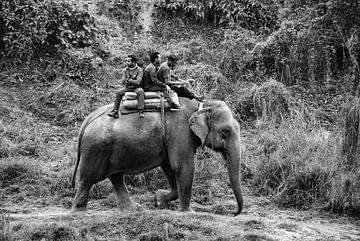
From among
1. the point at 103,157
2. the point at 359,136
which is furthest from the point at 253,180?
the point at 103,157

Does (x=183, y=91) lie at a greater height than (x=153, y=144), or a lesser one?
greater

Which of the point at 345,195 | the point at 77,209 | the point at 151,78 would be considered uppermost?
the point at 151,78

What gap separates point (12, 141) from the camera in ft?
39.9

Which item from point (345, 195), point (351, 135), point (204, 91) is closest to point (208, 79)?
point (204, 91)

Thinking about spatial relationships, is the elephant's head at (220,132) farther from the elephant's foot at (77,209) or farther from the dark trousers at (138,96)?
the elephant's foot at (77,209)

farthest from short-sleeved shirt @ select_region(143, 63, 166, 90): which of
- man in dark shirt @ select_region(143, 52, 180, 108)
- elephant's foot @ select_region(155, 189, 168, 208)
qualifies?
elephant's foot @ select_region(155, 189, 168, 208)

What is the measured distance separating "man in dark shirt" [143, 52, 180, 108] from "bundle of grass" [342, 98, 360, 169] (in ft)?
10.3

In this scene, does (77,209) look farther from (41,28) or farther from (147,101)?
(41,28)

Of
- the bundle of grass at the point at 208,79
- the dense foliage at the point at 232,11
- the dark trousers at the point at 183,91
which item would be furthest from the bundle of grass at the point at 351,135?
the dense foliage at the point at 232,11

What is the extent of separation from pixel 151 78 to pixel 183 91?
1.88 feet

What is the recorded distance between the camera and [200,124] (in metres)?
9.45

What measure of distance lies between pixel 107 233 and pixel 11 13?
767 centimetres

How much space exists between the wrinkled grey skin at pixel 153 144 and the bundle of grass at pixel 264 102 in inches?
153

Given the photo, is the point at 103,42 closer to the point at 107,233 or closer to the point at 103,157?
the point at 103,157
